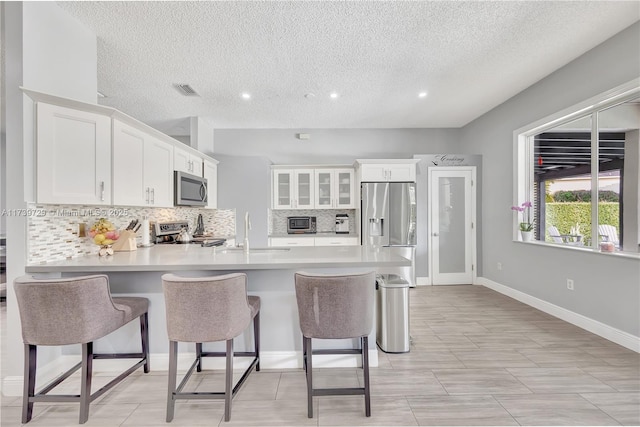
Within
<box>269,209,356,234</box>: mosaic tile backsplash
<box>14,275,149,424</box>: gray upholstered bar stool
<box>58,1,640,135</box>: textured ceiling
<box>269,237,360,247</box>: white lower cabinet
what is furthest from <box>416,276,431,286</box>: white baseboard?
<box>14,275,149,424</box>: gray upholstered bar stool

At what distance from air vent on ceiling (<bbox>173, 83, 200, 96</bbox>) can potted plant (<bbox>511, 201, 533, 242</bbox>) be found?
4.45 meters

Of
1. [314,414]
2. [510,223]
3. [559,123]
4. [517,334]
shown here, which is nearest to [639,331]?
[517,334]

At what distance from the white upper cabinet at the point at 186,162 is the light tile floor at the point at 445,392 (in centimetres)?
233

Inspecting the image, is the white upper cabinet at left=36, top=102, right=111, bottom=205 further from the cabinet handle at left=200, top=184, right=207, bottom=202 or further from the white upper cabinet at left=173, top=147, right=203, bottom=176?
the cabinet handle at left=200, top=184, right=207, bottom=202

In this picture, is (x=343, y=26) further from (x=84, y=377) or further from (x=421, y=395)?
(x=84, y=377)

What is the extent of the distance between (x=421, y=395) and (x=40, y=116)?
3.16 m

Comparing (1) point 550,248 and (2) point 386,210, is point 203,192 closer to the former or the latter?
(2) point 386,210

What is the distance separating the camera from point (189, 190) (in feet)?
11.9

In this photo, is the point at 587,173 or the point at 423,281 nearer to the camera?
the point at 587,173

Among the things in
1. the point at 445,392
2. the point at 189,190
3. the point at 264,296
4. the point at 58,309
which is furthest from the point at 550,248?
the point at 58,309

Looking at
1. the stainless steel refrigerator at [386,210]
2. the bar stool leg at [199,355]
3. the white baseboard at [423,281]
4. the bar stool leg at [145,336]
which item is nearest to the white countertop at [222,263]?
the bar stool leg at [145,336]

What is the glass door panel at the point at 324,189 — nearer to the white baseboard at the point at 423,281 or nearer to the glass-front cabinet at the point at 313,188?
the glass-front cabinet at the point at 313,188

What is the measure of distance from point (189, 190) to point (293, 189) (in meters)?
1.81

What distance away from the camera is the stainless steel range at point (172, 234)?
3.50 m
